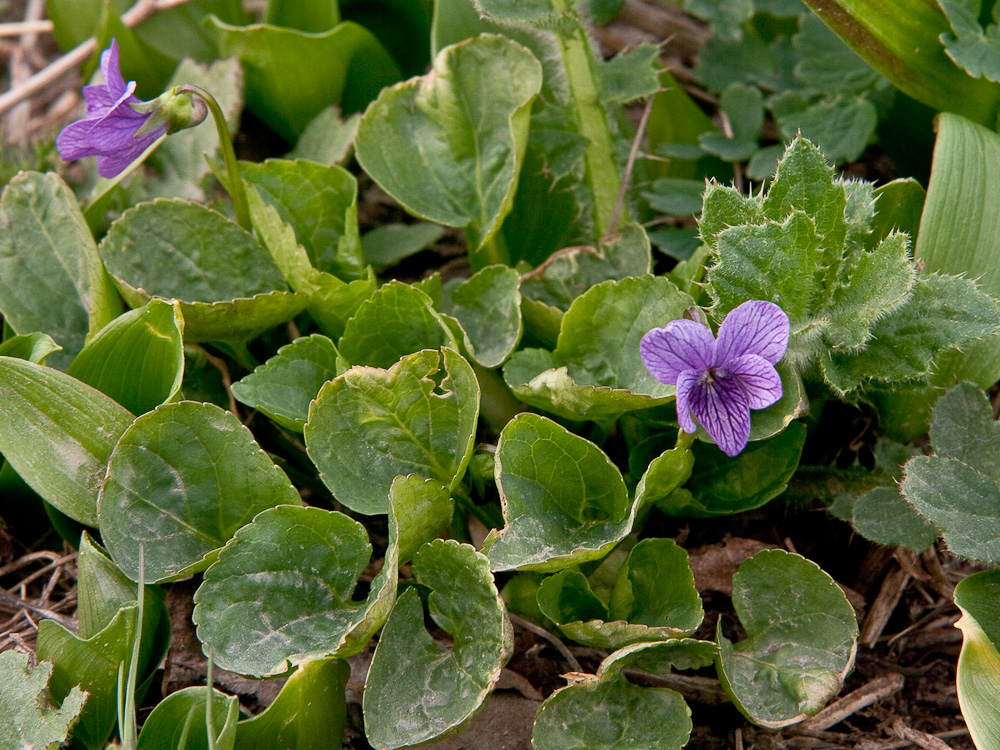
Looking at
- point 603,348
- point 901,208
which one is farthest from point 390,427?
point 901,208

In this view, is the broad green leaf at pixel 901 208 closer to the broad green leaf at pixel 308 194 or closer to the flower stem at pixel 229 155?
the broad green leaf at pixel 308 194

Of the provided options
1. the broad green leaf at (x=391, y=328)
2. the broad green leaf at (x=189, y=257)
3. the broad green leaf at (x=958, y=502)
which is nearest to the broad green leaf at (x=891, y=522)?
the broad green leaf at (x=958, y=502)

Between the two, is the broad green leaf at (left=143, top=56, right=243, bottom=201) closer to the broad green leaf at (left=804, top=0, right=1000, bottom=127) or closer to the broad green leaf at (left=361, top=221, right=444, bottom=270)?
the broad green leaf at (left=361, top=221, right=444, bottom=270)

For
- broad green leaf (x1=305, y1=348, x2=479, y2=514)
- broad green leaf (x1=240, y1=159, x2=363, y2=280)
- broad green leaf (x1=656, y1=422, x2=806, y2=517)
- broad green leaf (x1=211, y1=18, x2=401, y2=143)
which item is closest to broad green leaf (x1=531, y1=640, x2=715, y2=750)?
broad green leaf (x1=656, y1=422, x2=806, y2=517)

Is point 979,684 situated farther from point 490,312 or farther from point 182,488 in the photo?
point 182,488

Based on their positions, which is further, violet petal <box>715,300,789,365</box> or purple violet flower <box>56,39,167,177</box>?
purple violet flower <box>56,39,167,177</box>

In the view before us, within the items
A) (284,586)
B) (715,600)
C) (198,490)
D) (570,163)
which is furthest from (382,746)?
(570,163)

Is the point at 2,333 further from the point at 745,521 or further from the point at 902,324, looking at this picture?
the point at 902,324
